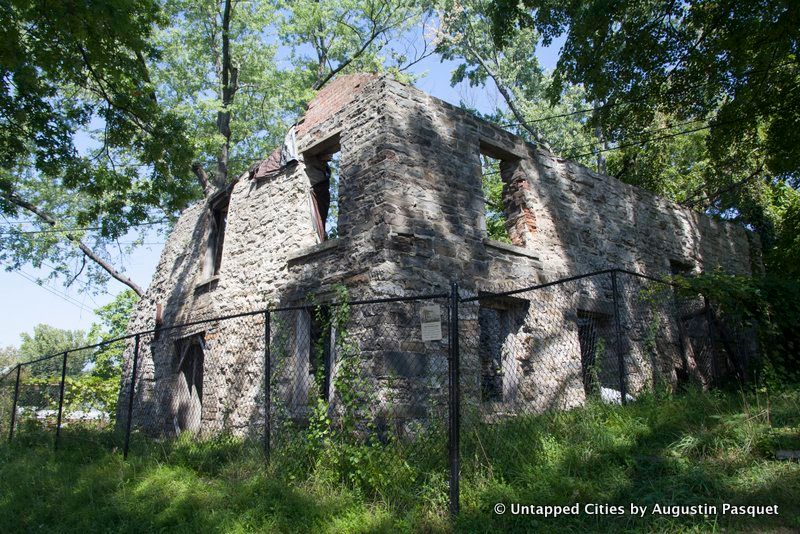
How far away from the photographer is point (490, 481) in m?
4.90

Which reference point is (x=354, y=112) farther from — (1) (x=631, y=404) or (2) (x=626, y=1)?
(1) (x=631, y=404)

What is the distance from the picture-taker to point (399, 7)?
2133 cm

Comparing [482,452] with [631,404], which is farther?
[631,404]

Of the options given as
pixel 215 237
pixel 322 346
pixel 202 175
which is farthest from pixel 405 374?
pixel 202 175

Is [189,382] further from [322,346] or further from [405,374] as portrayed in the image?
[405,374]

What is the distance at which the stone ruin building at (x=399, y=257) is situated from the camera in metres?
7.09

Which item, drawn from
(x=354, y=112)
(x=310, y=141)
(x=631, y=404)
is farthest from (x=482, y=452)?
(x=310, y=141)

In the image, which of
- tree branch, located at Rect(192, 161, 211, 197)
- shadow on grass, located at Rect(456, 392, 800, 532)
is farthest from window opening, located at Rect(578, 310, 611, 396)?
tree branch, located at Rect(192, 161, 211, 197)

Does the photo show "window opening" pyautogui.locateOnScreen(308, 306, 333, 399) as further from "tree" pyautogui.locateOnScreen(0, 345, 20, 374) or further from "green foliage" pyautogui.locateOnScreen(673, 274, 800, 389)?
"tree" pyautogui.locateOnScreen(0, 345, 20, 374)

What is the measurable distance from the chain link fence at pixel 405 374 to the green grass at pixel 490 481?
0.07 m

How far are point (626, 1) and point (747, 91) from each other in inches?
120

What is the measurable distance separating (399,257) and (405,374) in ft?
4.77

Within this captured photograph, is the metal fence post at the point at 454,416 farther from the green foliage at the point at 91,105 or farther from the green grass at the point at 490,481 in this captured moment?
the green foliage at the point at 91,105

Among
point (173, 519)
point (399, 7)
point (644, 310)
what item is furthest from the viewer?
point (399, 7)
